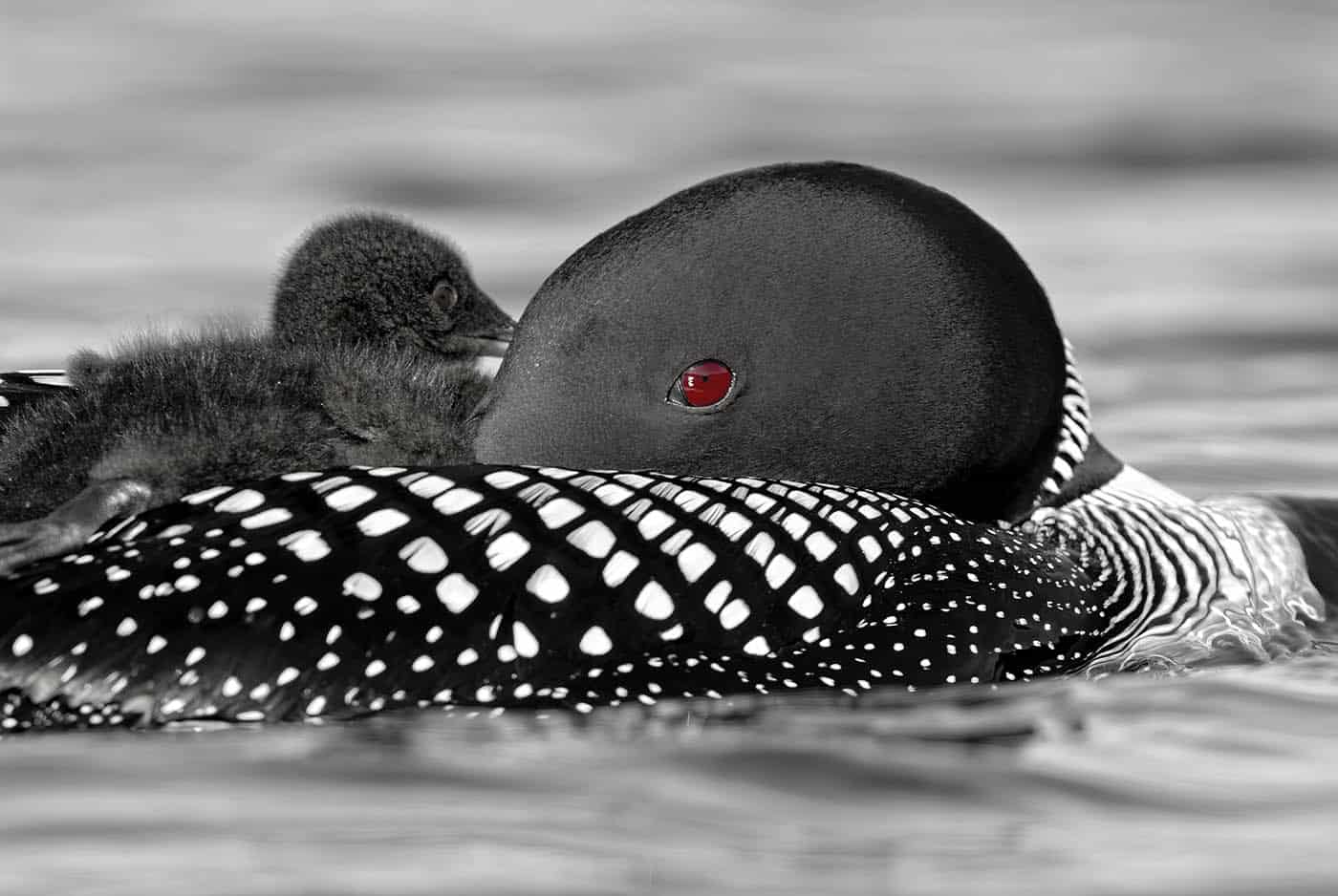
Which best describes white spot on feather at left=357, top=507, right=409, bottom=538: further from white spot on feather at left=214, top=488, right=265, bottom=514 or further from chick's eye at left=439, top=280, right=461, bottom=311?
chick's eye at left=439, top=280, right=461, bottom=311

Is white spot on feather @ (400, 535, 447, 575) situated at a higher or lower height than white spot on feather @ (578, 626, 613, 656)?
higher

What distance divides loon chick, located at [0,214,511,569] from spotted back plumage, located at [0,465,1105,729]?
0.10 metres

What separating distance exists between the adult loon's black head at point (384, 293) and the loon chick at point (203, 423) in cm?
31

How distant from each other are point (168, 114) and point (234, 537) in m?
5.18

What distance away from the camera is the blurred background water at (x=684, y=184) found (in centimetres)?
319

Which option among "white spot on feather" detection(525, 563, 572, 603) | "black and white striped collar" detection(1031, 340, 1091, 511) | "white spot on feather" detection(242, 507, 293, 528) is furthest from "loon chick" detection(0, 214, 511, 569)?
"black and white striped collar" detection(1031, 340, 1091, 511)

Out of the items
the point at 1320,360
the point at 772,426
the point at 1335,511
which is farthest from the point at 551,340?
the point at 1320,360

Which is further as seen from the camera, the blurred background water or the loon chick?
the loon chick

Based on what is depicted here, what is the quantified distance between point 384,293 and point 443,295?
0.49ft

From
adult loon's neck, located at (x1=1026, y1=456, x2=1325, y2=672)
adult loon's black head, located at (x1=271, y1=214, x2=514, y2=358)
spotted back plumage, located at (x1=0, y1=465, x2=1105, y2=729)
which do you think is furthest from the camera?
adult loon's black head, located at (x1=271, y1=214, x2=514, y2=358)

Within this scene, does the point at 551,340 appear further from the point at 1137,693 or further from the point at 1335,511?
the point at 1335,511

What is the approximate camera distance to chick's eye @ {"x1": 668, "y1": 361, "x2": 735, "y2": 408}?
401 cm

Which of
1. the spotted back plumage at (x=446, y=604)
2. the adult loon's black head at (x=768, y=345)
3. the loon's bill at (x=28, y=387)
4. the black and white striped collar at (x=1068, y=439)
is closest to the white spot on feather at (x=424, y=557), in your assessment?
the spotted back plumage at (x=446, y=604)

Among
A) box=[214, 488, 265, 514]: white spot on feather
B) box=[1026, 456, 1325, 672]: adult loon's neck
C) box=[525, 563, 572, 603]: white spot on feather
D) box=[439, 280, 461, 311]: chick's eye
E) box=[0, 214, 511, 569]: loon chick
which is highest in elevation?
box=[439, 280, 461, 311]: chick's eye
